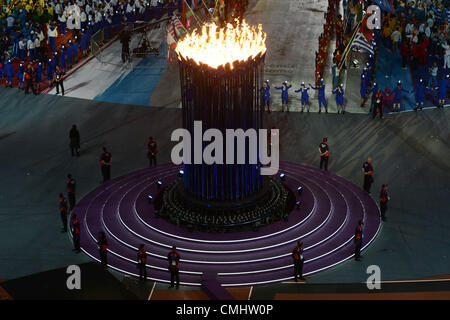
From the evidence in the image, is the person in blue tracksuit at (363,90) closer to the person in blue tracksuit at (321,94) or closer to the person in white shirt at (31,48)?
the person in blue tracksuit at (321,94)

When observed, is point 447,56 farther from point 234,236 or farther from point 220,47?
point 234,236

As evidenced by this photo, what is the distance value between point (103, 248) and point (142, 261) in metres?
1.41

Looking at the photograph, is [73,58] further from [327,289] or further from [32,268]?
[327,289]

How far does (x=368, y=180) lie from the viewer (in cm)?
2370

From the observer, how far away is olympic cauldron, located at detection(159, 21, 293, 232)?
1986 cm

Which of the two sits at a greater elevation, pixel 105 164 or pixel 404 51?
pixel 404 51

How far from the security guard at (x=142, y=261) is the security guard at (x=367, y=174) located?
9563mm

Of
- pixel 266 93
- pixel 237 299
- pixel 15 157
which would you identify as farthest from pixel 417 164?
pixel 15 157

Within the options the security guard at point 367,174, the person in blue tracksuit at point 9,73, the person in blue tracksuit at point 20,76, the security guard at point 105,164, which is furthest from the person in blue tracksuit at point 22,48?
the security guard at point 367,174

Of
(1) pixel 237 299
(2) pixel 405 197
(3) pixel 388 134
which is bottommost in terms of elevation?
(1) pixel 237 299

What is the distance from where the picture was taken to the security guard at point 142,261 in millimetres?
18141

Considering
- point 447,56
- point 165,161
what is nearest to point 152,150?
point 165,161

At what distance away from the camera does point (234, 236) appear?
20.6 metres

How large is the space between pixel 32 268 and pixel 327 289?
29.3ft
